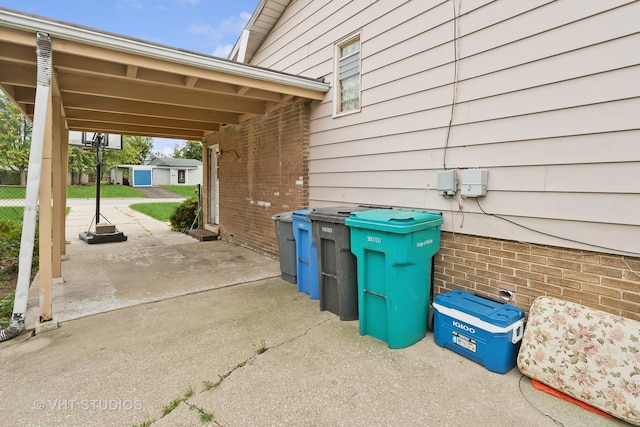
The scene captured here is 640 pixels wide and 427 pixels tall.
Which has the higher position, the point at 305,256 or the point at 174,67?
the point at 174,67

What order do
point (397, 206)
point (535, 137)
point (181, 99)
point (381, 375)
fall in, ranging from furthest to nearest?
1. point (181, 99)
2. point (397, 206)
3. point (535, 137)
4. point (381, 375)

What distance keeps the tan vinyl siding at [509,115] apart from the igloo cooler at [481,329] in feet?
2.33

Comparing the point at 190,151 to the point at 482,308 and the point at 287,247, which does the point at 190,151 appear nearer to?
the point at 287,247

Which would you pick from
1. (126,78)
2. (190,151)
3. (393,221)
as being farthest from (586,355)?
(190,151)

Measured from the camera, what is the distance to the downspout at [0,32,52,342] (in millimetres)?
3121

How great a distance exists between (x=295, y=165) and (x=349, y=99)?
4.74 ft

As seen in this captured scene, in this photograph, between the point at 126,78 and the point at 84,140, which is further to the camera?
the point at 84,140

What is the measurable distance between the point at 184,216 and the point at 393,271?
8789mm

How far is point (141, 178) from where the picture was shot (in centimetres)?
3828

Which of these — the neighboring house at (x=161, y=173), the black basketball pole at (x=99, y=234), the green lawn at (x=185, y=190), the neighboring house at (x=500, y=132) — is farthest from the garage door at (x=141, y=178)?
the neighboring house at (x=500, y=132)

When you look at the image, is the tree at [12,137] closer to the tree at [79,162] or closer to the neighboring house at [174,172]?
the tree at [79,162]

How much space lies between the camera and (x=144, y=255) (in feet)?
21.9

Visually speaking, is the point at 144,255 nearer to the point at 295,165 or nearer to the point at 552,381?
the point at 295,165

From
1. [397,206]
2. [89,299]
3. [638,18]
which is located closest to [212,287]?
[89,299]
